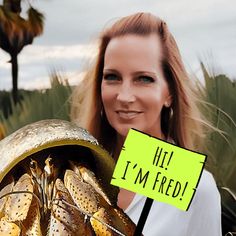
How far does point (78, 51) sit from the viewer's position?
1.69 meters

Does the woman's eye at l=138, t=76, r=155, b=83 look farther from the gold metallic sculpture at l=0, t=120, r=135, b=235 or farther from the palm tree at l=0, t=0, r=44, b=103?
the gold metallic sculpture at l=0, t=120, r=135, b=235

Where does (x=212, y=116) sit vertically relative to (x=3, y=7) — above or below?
below

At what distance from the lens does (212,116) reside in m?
1.79

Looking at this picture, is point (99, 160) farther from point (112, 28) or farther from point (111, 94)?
point (112, 28)

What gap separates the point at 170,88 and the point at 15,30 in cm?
50

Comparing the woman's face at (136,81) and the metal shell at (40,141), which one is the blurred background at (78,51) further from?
the metal shell at (40,141)

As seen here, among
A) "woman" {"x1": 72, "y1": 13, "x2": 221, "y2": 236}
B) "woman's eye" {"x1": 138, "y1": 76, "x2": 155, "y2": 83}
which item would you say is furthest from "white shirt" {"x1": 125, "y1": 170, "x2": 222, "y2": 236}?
"woman's eye" {"x1": 138, "y1": 76, "x2": 155, "y2": 83}

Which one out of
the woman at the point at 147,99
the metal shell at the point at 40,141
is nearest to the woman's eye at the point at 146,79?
the woman at the point at 147,99

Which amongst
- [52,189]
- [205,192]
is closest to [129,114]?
[205,192]

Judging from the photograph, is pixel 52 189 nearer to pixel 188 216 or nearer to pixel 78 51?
pixel 188 216

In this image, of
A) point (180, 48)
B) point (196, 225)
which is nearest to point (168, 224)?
point (196, 225)

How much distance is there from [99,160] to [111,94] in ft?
1.52

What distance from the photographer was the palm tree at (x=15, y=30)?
5.71 feet

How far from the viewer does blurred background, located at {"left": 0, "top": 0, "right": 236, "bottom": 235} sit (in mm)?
1657
